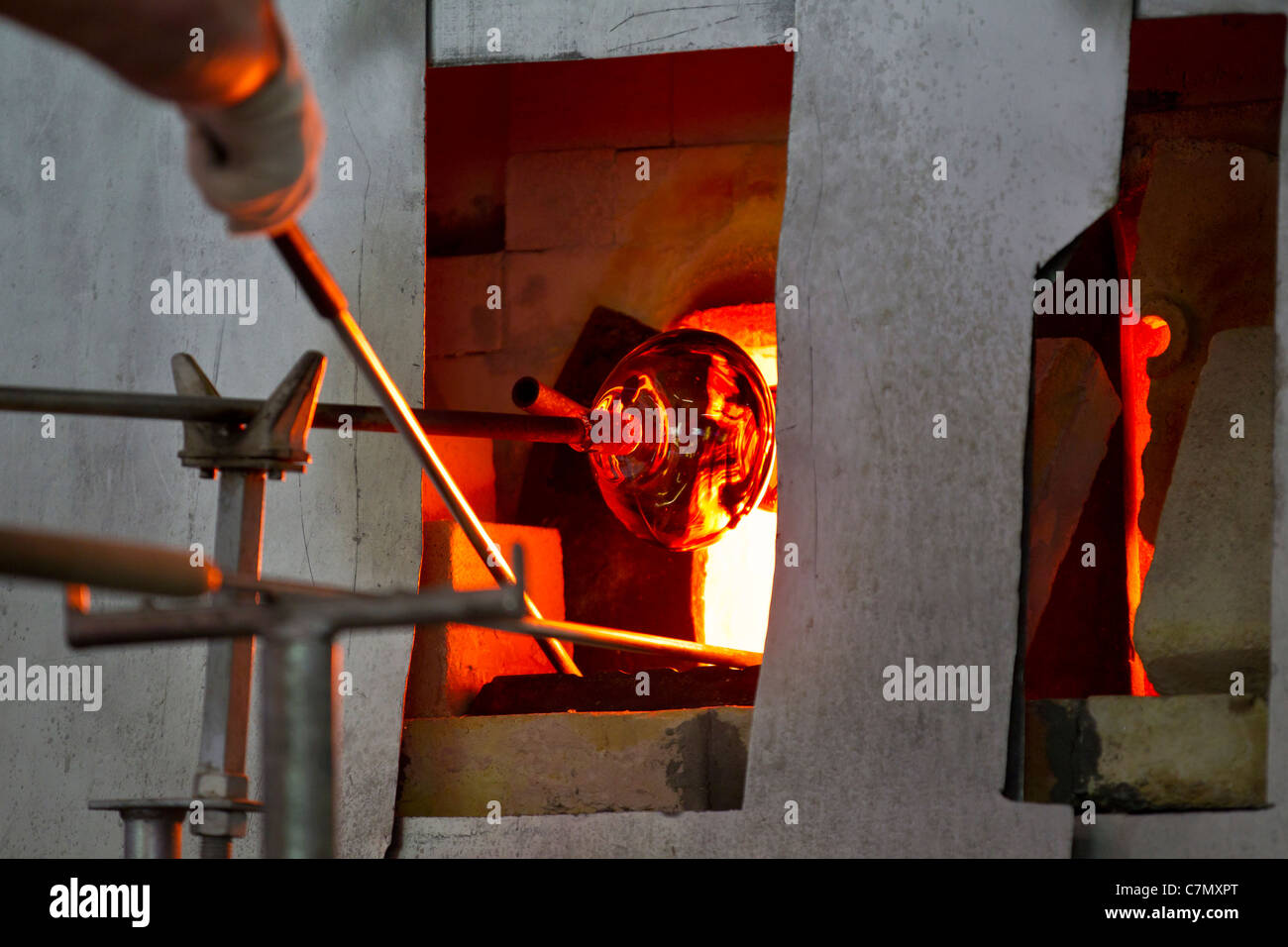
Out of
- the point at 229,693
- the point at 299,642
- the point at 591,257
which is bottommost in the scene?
the point at 229,693

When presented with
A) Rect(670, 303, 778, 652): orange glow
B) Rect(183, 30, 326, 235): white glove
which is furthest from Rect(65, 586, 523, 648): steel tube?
Rect(670, 303, 778, 652): orange glow

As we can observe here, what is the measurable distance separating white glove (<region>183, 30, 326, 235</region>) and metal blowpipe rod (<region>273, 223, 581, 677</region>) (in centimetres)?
35

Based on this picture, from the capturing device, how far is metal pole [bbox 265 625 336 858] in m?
1.63

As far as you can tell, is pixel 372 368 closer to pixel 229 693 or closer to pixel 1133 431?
pixel 229 693

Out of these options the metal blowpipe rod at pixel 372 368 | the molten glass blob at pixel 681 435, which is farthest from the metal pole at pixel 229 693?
the molten glass blob at pixel 681 435

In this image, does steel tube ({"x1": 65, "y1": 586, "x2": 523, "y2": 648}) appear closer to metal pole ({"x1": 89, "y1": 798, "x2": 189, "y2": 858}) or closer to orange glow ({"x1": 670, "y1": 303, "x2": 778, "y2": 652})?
metal pole ({"x1": 89, "y1": 798, "x2": 189, "y2": 858})

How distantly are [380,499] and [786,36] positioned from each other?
1522mm

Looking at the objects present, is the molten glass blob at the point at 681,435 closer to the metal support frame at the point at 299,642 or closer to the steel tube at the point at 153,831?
the steel tube at the point at 153,831

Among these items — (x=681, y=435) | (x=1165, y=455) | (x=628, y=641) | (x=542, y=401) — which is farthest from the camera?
(x=681, y=435)

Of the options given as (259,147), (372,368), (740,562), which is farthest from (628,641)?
(740,562)

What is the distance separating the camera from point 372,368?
120 inches

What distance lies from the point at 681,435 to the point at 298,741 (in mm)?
2976

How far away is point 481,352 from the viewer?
5.60 meters
